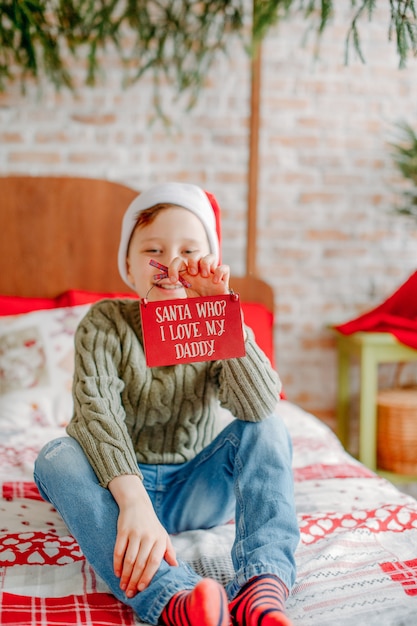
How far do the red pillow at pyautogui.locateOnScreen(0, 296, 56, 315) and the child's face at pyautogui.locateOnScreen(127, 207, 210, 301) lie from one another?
3.34 feet

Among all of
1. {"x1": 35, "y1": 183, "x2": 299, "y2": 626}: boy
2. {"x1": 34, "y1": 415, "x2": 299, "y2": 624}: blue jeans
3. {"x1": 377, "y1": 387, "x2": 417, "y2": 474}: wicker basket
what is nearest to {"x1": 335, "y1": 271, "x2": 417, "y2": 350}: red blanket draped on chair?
→ {"x1": 377, "y1": 387, "x2": 417, "y2": 474}: wicker basket

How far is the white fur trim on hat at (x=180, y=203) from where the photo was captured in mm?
1338

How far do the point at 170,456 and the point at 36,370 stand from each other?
2.76ft

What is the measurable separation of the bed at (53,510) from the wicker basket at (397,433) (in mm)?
468

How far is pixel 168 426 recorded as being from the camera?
1.29 metres

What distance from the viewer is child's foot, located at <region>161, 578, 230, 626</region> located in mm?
818

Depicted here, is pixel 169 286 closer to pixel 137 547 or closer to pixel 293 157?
pixel 137 547

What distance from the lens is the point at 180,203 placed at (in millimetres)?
1333

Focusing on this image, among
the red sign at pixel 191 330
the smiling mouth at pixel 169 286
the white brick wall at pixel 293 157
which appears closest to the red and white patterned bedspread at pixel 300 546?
the red sign at pixel 191 330

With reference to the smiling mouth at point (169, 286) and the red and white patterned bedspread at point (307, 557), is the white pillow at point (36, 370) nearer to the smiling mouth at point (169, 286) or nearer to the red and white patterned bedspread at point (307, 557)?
the red and white patterned bedspread at point (307, 557)

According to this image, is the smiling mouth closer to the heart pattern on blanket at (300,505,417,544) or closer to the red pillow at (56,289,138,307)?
the heart pattern on blanket at (300,505,417,544)

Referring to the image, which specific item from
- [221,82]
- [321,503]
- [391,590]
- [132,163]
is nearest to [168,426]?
[321,503]

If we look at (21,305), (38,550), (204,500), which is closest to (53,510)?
(38,550)

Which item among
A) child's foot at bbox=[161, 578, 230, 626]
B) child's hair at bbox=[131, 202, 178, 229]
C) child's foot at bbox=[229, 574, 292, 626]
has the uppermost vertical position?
child's hair at bbox=[131, 202, 178, 229]
